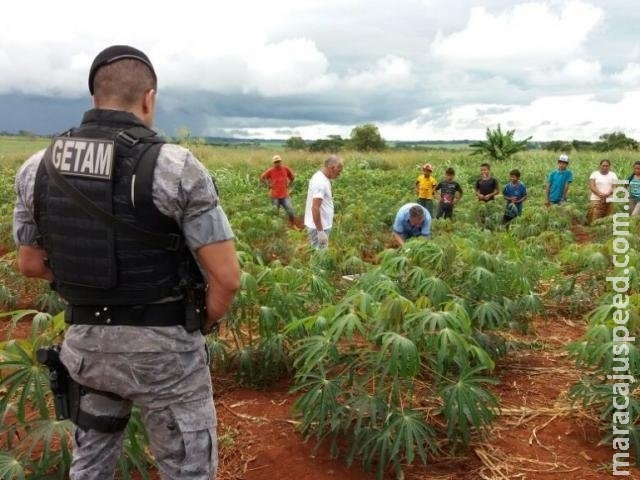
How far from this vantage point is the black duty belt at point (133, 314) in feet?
5.60

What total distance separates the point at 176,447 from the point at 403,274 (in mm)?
2078

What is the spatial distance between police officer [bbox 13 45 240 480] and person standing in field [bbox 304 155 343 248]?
3.99m

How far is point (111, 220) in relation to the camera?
163cm

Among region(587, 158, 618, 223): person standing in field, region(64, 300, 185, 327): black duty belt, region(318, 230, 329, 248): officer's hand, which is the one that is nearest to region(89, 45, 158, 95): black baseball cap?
region(64, 300, 185, 327): black duty belt

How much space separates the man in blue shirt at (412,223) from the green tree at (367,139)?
101ft

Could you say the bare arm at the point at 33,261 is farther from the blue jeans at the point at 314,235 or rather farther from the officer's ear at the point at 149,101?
the blue jeans at the point at 314,235

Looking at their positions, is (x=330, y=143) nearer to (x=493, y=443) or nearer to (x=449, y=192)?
(x=449, y=192)

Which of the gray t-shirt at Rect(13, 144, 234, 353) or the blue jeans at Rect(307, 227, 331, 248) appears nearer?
the gray t-shirt at Rect(13, 144, 234, 353)

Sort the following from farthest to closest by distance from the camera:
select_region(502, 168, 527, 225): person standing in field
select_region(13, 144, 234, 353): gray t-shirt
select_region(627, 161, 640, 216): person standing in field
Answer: select_region(502, 168, 527, 225): person standing in field
select_region(627, 161, 640, 216): person standing in field
select_region(13, 144, 234, 353): gray t-shirt

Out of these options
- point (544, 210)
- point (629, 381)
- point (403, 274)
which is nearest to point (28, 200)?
point (403, 274)

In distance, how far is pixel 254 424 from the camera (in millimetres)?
3361

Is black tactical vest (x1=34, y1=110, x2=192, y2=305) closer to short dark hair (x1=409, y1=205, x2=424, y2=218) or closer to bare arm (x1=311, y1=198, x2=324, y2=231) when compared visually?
short dark hair (x1=409, y1=205, x2=424, y2=218)

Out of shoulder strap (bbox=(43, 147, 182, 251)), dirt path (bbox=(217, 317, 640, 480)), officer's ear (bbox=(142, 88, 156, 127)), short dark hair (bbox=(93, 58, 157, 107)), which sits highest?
short dark hair (bbox=(93, 58, 157, 107))

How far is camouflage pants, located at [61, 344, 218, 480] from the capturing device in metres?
1.74
